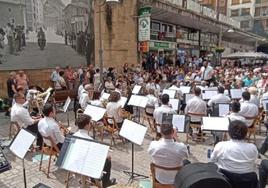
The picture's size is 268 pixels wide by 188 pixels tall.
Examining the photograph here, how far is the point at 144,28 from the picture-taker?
19.2 metres

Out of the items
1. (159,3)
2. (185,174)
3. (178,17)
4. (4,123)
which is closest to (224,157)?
(185,174)

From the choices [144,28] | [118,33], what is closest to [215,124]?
[118,33]

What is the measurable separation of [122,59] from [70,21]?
4685 millimetres

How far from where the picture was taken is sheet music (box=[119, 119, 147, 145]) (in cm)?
462

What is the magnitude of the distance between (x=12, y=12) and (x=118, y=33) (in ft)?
25.0

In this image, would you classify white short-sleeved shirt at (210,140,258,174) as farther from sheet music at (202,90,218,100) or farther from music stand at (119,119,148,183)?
sheet music at (202,90,218,100)

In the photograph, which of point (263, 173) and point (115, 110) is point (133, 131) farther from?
point (115, 110)

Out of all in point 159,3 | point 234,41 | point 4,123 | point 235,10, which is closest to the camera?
point 4,123

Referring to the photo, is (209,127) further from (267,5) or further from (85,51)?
(267,5)

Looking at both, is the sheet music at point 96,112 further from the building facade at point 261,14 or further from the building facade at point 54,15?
the building facade at point 261,14

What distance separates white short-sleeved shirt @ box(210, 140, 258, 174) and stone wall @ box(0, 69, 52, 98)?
1115 cm

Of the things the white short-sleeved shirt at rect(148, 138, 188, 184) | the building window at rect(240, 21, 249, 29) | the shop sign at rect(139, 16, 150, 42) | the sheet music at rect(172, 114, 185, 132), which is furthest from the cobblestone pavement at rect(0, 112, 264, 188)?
the building window at rect(240, 21, 249, 29)

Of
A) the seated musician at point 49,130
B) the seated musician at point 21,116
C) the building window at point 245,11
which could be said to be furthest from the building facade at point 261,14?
the seated musician at point 49,130

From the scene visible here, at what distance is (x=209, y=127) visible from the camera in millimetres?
5617
